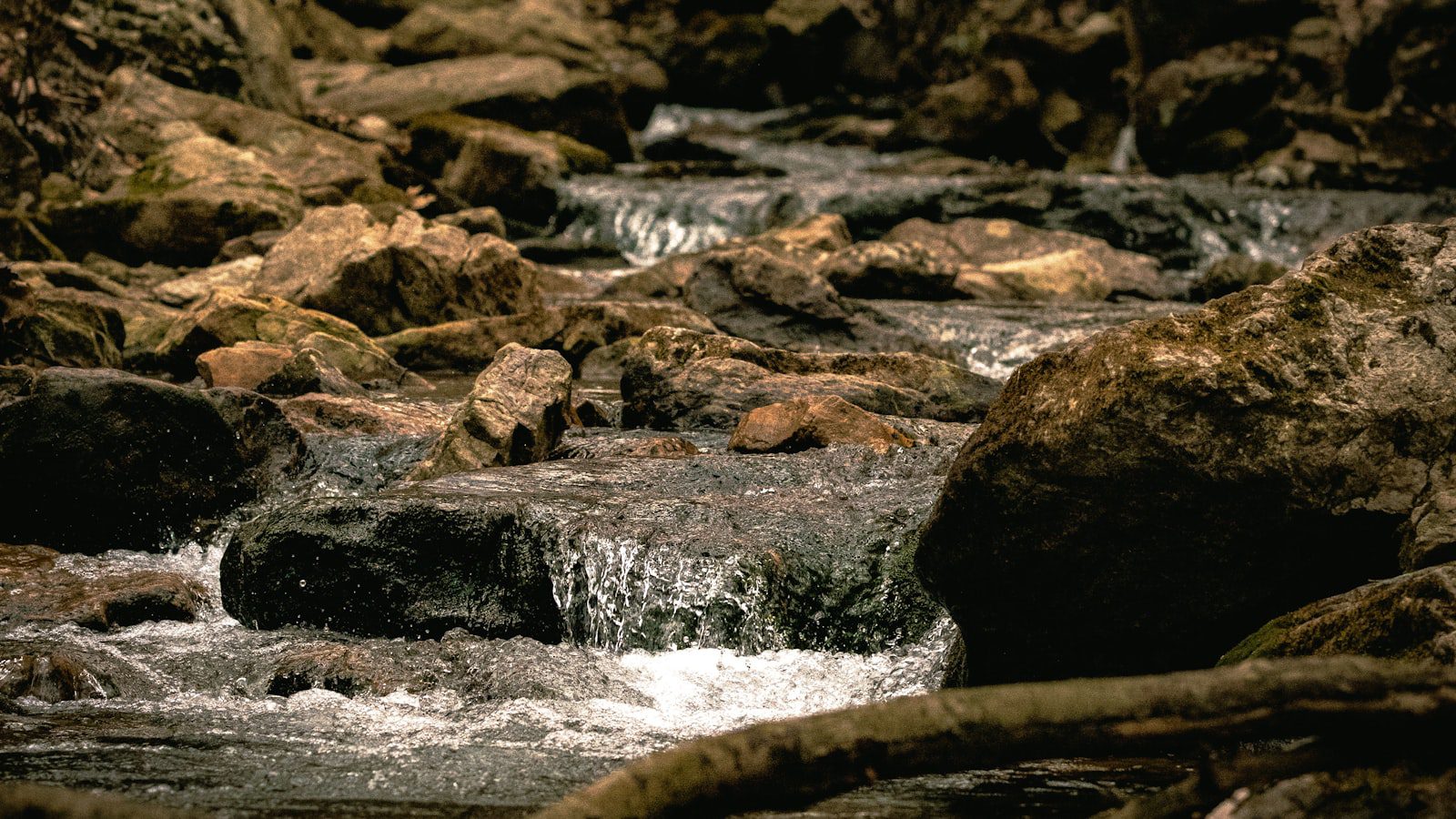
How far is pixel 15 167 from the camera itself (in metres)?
15.9

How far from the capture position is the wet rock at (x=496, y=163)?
65.0 ft

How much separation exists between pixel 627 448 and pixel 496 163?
1306 centimetres

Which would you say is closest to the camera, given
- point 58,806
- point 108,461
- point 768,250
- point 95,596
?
point 58,806

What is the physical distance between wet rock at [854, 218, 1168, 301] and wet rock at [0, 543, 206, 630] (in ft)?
30.0

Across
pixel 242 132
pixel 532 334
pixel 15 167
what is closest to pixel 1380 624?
pixel 532 334

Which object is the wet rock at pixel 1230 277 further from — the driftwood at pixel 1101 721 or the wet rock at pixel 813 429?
the driftwood at pixel 1101 721

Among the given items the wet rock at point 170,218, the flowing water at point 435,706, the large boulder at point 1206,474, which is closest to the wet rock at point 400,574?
the flowing water at point 435,706

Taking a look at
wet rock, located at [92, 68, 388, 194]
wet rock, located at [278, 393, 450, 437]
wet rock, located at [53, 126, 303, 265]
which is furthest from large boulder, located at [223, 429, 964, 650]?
wet rock, located at [92, 68, 388, 194]

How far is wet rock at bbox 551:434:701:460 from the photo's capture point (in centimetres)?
745

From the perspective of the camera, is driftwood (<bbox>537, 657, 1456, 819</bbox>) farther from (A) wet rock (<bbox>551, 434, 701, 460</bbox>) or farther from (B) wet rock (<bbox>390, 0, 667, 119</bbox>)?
(B) wet rock (<bbox>390, 0, 667, 119</bbox>)

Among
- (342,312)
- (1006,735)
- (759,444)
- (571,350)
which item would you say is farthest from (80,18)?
(1006,735)

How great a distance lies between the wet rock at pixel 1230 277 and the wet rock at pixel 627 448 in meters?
9.01

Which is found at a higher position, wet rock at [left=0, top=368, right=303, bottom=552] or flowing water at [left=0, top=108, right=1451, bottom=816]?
wet rock at [left=0, top=368, right=303, bottom=552]

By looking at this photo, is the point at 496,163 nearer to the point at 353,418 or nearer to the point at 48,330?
the point at 48,330
